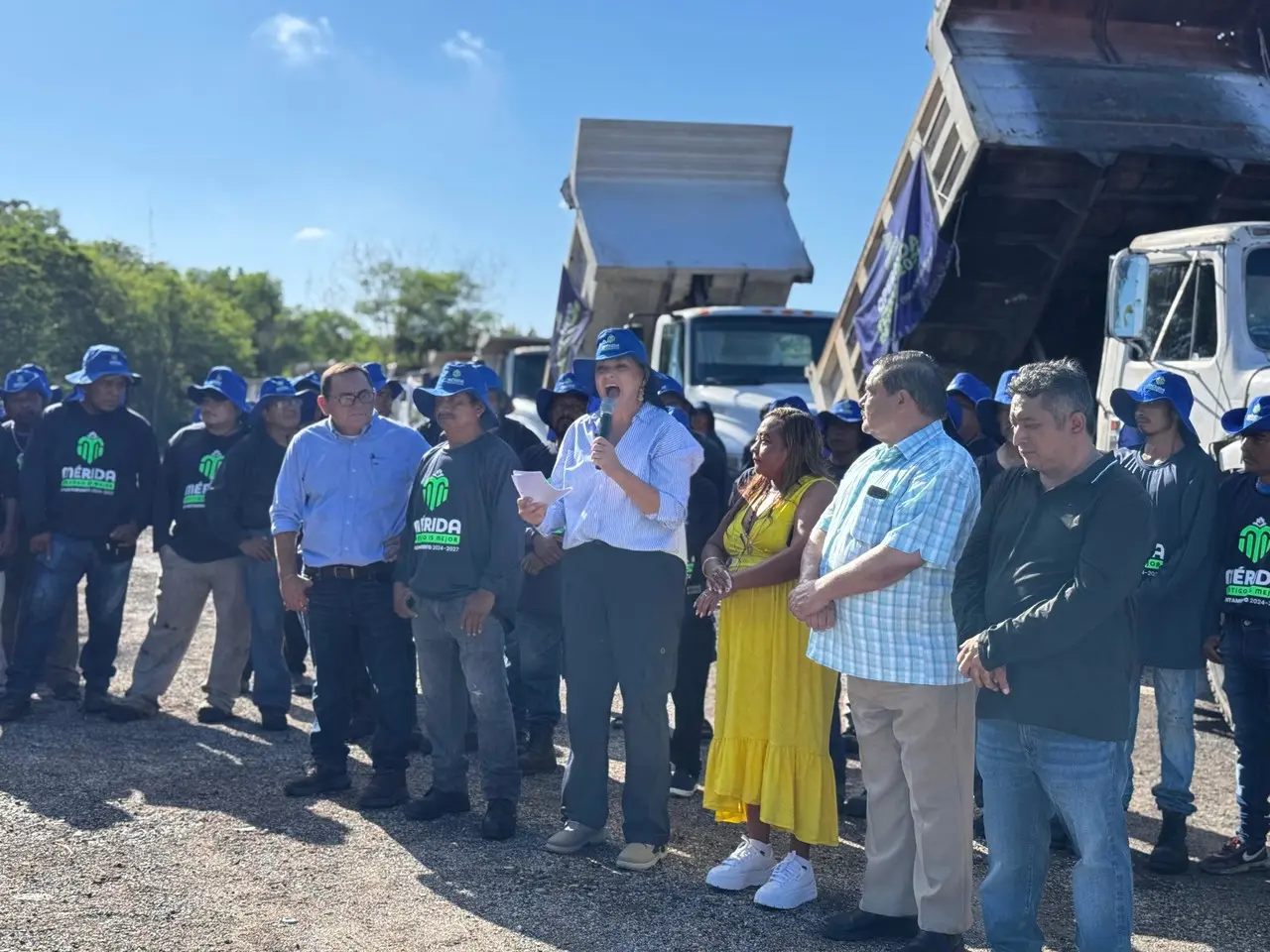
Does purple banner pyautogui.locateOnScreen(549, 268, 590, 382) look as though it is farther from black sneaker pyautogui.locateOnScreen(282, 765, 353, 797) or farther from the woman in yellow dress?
the woman in yellow dress

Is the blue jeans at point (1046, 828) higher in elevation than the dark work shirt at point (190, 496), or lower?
lower

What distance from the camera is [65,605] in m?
8.45

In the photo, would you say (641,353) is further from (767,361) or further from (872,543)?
(767,361)

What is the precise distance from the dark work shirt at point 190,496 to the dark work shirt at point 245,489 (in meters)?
0.16

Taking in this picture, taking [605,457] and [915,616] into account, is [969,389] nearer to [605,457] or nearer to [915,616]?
[605,457]

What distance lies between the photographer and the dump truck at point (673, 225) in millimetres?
13719

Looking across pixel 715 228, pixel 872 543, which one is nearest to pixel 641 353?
pixel 872 543

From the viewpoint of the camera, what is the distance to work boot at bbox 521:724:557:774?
7.16 m

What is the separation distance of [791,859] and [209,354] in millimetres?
38406

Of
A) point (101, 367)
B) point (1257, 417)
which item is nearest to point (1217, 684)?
point (1257, 417)

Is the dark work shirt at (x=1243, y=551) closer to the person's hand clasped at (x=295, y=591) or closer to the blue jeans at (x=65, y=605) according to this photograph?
the person's hand clasped at (x=295, y=591)

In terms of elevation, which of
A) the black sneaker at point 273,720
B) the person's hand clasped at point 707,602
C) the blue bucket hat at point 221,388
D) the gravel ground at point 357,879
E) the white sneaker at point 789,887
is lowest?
the gravel ground at point 357,879

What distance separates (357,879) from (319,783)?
48.8 inches

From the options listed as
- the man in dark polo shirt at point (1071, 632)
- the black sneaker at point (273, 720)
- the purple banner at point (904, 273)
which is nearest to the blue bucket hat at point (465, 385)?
the black sneaker at point (273, 720)
